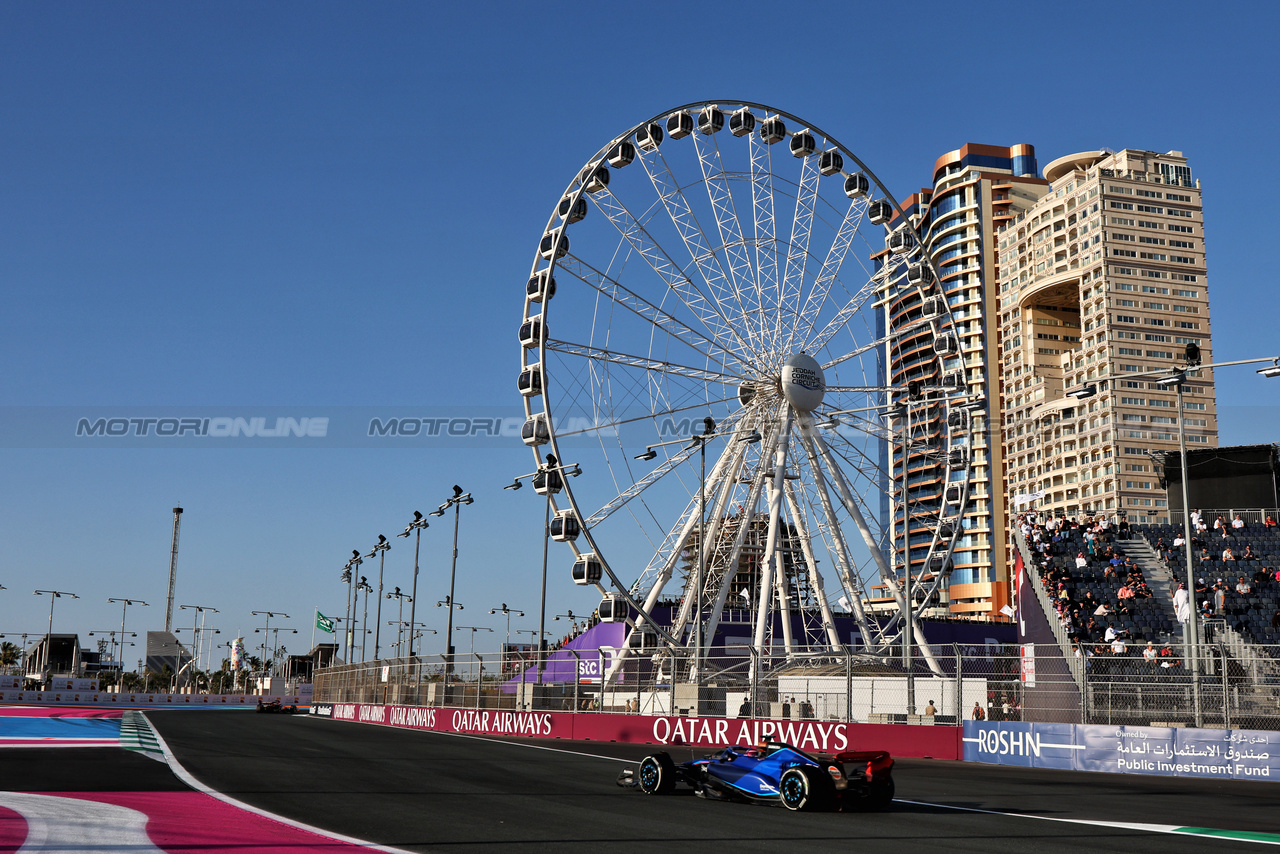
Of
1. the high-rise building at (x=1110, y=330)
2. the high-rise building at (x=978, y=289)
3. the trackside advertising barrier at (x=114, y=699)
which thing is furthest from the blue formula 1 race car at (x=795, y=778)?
the high-rise building at (x=978, y=289)

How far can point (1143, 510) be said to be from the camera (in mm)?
108688

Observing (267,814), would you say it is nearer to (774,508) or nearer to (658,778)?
(658,778)

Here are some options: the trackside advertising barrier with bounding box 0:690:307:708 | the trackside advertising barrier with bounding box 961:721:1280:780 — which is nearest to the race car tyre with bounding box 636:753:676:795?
the trackside advertising barrier with bounding box 961:721:1280:780

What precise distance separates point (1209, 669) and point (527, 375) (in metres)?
21.6

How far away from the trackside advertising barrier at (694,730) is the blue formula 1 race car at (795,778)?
644 cm

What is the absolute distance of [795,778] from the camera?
15.4 m

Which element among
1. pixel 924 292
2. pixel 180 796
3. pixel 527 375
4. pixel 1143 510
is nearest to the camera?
pixel 180 796

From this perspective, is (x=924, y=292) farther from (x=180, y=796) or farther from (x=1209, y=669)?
(x=180, y=796)

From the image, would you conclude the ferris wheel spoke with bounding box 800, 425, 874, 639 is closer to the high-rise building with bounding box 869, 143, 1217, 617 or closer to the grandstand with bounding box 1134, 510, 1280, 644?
the grandstand with bounding box 1134, 510, 1280, 644

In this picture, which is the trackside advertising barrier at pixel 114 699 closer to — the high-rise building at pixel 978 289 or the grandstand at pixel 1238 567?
the grandstand at pixel 1238 567

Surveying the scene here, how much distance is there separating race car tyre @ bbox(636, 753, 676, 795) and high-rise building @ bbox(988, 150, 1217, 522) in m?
101

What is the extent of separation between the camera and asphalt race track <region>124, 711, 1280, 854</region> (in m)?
12.2

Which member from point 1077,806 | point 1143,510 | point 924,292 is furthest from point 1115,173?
point 1077,806

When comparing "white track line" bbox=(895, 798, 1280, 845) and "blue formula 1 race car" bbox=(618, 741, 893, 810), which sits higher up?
"blue formula 1 race car" bbox=(618, 741, 893, 810)
